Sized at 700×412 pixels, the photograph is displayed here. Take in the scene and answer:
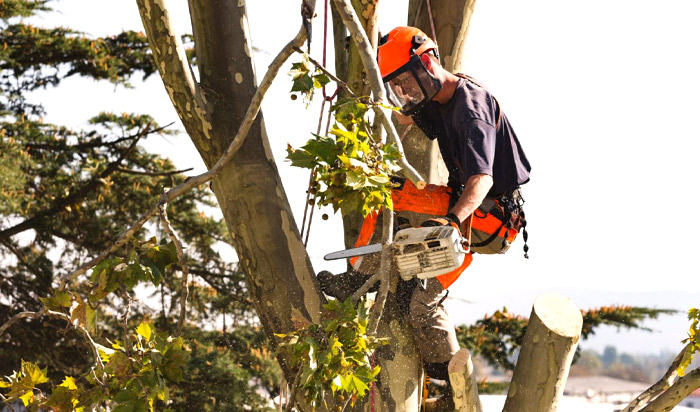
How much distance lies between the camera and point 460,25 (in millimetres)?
3904

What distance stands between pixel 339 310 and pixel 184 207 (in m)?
5.22

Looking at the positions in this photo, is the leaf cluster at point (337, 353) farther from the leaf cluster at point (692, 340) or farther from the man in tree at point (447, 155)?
the leaf cluster at point (692, 340)

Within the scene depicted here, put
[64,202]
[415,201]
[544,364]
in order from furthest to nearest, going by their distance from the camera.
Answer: [64,202], [544,364], [415,201]

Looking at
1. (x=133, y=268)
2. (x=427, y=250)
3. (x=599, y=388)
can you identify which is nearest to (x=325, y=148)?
(x=427, y=250)

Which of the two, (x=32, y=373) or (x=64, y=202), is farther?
(x=64, y=202)

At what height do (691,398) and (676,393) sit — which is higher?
(676,393)

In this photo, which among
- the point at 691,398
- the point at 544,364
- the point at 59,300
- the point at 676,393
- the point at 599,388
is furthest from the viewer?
the point at 691,398

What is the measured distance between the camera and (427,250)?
282 cm

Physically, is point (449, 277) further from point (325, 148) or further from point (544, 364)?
point (325, 148)

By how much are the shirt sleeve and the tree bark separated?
77cm

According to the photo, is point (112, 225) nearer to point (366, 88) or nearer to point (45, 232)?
point (45, 232)

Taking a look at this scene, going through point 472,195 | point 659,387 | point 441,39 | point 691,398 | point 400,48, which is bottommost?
point 691,398

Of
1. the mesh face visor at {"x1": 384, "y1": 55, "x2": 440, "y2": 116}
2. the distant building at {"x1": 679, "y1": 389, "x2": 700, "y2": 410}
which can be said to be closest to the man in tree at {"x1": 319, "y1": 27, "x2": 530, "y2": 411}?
the mesh face visor at {"x1": 384, "y1": 55, "x2": 440, "y2": 116}

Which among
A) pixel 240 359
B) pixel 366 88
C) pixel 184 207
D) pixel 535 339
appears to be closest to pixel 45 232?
pixel 184 207
